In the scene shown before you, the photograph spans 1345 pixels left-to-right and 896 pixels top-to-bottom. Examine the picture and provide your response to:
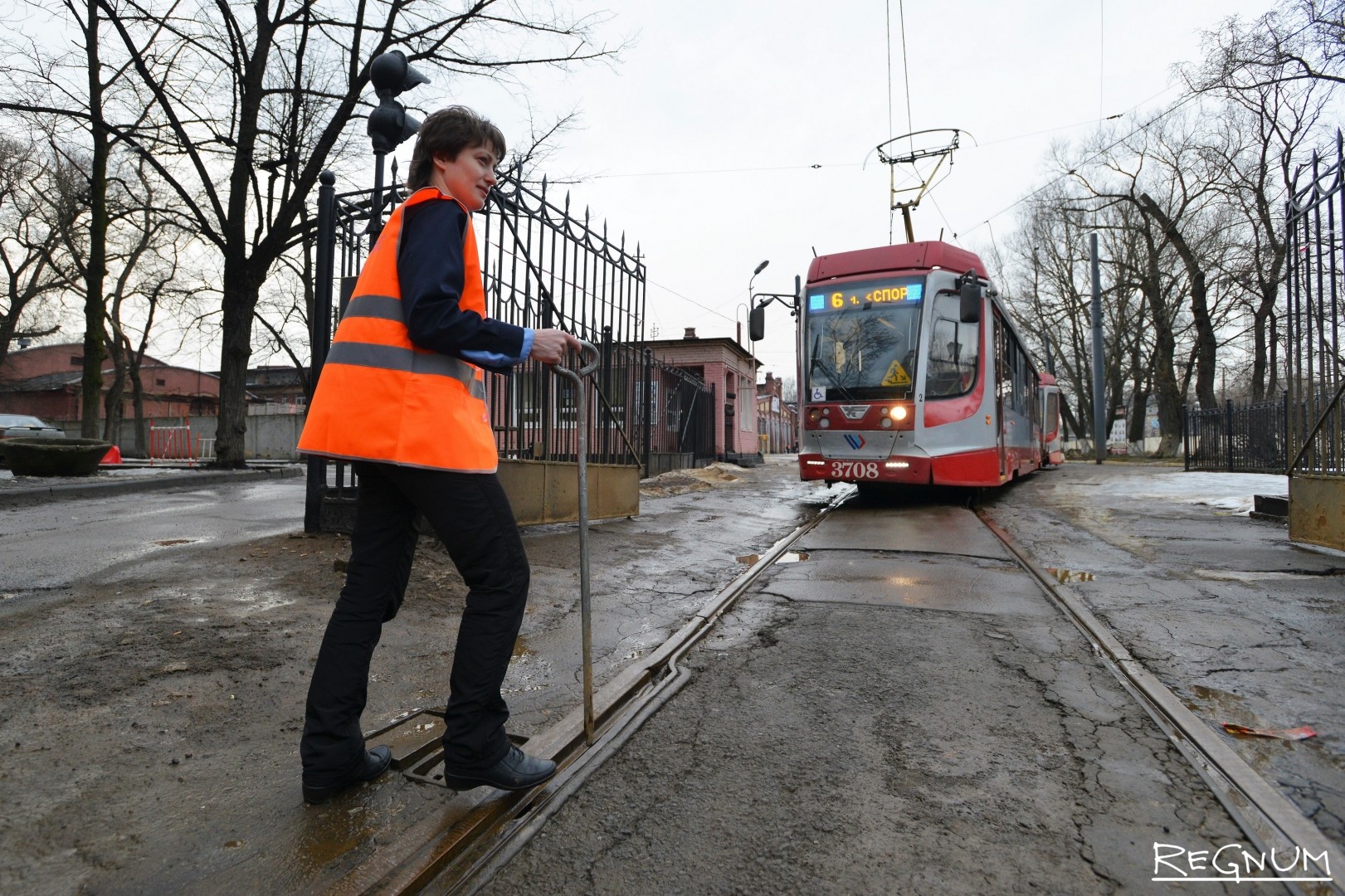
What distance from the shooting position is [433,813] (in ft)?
6.79

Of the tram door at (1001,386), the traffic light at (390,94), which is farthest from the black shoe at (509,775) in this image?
the tram door at (1001,386)

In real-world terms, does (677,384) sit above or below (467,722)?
above

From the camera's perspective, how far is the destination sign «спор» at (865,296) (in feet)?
32.2

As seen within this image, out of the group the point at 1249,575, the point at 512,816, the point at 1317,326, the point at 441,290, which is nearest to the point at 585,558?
the point at 512,816

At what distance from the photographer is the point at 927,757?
2.46 metres

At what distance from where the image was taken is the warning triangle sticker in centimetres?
966

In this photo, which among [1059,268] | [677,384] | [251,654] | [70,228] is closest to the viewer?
[251,654]

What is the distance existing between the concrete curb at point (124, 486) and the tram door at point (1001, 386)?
11383 mm

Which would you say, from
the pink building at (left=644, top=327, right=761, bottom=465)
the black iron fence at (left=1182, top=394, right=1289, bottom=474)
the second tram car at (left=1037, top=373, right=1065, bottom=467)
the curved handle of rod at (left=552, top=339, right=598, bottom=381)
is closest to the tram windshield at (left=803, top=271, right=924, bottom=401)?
the curved handle of rod at (left=552, top=339, right=598, bottom=381)

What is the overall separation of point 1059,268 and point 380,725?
40.6m

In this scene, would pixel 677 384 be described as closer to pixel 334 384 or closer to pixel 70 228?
pixel 334 384

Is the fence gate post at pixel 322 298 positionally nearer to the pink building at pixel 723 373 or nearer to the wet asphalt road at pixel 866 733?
the wet asphalt road at pixel 866 733

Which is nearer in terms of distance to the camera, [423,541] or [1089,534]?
[423,541]

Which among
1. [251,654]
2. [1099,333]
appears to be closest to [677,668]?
[251,654]
